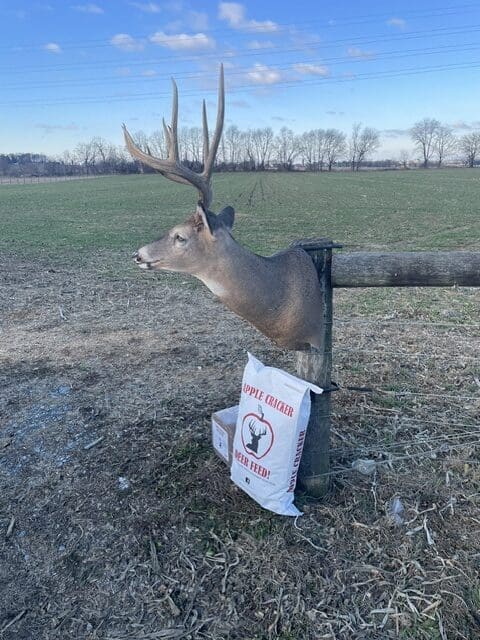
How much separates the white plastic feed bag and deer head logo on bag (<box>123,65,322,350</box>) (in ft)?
1.07

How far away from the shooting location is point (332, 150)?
127625 millimetres

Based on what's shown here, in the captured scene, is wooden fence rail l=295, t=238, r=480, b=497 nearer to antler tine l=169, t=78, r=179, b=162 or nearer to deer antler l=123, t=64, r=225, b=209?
deer antler l=123, t=64, r=225, b=209

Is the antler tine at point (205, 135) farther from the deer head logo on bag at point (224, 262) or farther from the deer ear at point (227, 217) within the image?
the deer ear at point (227, 217)

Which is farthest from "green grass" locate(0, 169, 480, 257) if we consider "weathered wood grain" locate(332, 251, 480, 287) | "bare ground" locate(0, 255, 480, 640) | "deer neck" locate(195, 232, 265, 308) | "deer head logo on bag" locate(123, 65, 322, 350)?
"deer neck" locate(195, 232, 265, 308)

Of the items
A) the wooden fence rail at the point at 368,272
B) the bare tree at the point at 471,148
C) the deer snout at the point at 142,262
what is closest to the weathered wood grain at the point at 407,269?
the wooden fence rail at the point at 368,272

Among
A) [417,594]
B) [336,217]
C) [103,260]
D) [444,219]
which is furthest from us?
[336,217]

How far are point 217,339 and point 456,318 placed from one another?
316 centimetres

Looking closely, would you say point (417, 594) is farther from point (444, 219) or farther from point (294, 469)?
point (444, 219)

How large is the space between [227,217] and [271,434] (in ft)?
4.11

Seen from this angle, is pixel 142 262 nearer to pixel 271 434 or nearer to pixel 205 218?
pixel 205 218

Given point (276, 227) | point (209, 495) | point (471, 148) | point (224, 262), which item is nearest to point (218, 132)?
point (224, 262)

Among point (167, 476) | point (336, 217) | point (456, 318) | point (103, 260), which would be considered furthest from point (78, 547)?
point (336, 217)

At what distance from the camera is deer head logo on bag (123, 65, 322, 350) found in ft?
8.08

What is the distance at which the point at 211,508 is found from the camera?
121 inches
